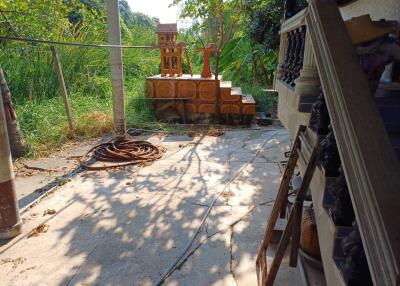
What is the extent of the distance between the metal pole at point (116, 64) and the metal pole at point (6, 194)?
3010 mm

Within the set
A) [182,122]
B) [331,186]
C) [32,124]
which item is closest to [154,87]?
[182,122]

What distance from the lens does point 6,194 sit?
3.31 metres

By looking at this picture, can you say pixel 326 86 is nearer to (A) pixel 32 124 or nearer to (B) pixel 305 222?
(B) pixel 305 222

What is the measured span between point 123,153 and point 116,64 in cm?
164

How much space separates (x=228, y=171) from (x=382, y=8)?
3.04 metres

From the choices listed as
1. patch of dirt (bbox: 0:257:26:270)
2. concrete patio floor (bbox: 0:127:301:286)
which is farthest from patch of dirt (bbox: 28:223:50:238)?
patch of dirt (bbox: 0:257:26:270)

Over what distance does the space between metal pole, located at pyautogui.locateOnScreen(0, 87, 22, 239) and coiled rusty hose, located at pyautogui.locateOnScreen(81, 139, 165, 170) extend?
202cm

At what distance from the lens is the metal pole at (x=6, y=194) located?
10.7 ft

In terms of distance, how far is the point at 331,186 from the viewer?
5.17ft

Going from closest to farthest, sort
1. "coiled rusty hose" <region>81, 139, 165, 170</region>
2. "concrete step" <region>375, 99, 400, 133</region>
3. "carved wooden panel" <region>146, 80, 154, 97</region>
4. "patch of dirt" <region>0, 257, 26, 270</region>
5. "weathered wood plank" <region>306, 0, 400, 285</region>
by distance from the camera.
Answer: "weathered wood plank" <region>306, 0, 400, 285</region>, "concrete step" <region>375, 99, 400, 133</region>, "patch of dirt" <region>0, 257, 26, 270</region>, "coiled rusty hose" <region>81, 139, 165, 170</region>, "carved wooden panel" <region>146, 80, 154, 97</region>

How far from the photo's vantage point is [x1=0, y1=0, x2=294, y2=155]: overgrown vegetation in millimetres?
6254

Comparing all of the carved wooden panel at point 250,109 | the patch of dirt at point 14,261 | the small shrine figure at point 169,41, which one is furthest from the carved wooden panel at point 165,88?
the patch of dirt at point 14,261

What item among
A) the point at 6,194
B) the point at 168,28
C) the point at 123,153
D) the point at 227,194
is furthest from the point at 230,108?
the point at 6,194

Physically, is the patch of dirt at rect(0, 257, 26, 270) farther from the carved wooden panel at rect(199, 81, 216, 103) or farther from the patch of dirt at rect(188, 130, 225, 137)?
the carved wooden panel at rect(199, 81, 216, 103)
